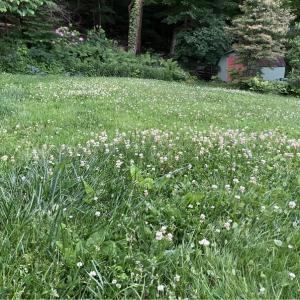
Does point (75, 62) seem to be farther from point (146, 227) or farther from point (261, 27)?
point (146, 227)

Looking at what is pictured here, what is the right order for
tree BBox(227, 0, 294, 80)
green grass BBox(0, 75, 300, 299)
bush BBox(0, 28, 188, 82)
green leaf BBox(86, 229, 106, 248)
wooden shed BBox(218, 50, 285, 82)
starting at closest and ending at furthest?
green grass BBox(0, 75, 300, 299) < green leaf BBox(86, 229, 106, 248) < bush BBox(0, 28, 188, 82) < tree BBox(227, 0, 294, 80) < wooden shed BBox(218, 50, 285, 82)

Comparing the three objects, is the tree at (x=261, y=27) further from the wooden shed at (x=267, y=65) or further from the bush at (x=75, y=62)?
the wooden shed at (x=267, y=65)

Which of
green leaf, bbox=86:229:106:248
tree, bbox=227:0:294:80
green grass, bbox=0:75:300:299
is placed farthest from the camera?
tree, bbox=227:0:294:80

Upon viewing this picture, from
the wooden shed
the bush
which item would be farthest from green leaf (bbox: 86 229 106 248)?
the wooden shed

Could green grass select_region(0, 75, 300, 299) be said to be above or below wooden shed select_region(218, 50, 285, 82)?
below

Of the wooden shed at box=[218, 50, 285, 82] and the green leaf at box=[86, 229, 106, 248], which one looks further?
the wooden shed at box=[218, 50, 285, 82]

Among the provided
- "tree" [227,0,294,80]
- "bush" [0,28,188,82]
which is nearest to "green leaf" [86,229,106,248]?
"bush" [0,28,188,82]

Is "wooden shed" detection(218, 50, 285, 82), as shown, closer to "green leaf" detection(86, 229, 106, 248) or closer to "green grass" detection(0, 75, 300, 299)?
"green grass" detection(0, 75, 300, 299)

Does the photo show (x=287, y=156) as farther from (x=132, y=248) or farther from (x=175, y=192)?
(x=132, y=248)

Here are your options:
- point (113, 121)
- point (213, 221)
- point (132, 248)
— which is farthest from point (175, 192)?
point (113, 121)

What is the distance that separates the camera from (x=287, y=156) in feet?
11.4

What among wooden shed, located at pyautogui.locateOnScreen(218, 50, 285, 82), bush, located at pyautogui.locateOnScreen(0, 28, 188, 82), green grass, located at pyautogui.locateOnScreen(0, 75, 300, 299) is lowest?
green grass, located at pyautogui.locateOnScreen(0, 75, 300, 299)

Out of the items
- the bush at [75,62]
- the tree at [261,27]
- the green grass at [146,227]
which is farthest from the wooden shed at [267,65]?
the green grass at [146,227]

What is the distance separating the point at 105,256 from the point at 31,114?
443 cm
